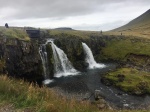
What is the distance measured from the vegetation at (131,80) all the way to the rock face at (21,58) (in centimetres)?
1870

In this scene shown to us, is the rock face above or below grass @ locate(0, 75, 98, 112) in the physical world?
below

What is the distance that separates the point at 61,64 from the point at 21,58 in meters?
14.1

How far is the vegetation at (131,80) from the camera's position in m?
51.5

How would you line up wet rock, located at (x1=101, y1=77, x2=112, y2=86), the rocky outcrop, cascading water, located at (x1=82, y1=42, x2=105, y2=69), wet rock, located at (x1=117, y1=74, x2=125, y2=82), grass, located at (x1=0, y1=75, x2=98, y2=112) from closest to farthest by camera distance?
1. grass, located at (x1=0, y1=75, x2=98, y2=112)
2. wet rock, located at (x1=101, y1=77, x2=112, y2=86)
3. wet rock, located at (x1=117, y1=74, x2=125, y2=82)
4. the rocky outcrop
5. cascading water, located at (x1=82, y1=42, x2=105, y2=69)

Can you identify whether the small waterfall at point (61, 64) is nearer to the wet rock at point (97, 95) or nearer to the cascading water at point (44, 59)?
the cascading water at point (44, 59)

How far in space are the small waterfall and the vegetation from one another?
13.7 meters

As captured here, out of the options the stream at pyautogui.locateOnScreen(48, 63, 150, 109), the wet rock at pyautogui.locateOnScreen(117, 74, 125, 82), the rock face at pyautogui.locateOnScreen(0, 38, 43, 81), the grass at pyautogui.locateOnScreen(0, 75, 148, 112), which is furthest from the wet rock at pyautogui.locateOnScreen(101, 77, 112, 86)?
the grass at pyautogui.locateOnScreen(0, 75, 148, 112)

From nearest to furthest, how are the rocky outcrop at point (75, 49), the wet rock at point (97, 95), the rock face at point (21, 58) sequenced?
the wet rock at point (97, 95), the rock face at point (21, 58), the rocky outcrop at point (75, 49)

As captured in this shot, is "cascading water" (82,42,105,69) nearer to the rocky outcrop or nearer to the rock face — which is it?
the rocky outcrop

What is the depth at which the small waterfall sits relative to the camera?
69.5 meters

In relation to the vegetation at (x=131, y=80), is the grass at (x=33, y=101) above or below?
above

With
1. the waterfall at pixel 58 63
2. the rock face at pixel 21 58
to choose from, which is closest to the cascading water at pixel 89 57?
the waterfall at pixel 58 63

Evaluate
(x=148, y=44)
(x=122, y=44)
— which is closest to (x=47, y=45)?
(x=122, y=44)

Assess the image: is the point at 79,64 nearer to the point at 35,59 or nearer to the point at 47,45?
the point at 47,45
